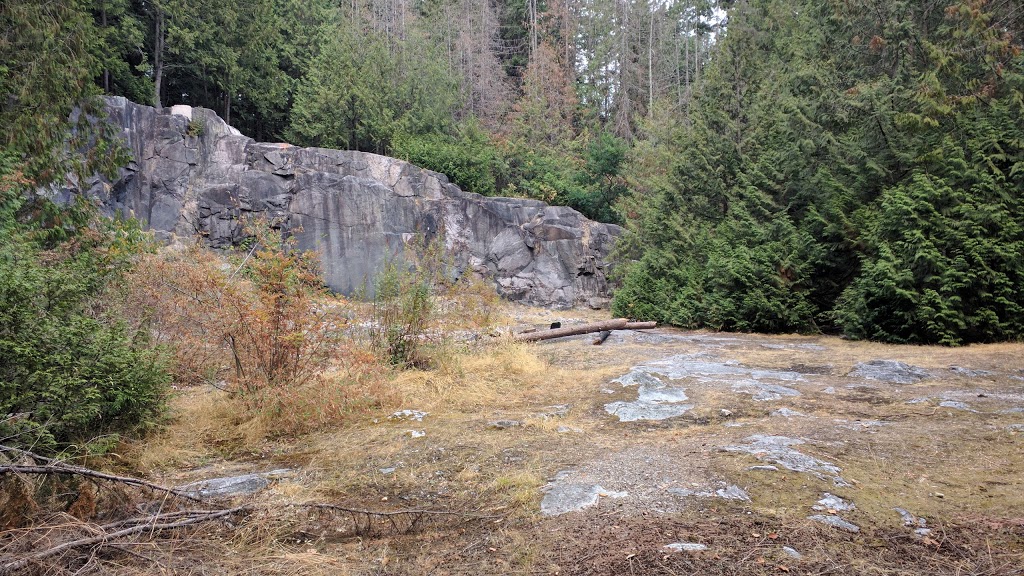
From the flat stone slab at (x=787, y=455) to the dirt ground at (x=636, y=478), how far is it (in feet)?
0.08

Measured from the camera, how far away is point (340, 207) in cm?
2141

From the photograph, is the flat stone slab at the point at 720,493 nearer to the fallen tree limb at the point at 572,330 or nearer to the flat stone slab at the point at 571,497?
the flat stone slab at the point at 571,497

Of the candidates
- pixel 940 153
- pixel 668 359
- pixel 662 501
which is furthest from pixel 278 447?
pixel 940 153

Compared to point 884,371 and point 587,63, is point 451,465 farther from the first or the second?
point 587,63

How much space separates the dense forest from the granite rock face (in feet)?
7.14

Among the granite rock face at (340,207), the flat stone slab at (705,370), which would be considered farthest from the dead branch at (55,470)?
the granite rock face at (340,207)

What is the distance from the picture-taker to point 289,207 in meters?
21.2

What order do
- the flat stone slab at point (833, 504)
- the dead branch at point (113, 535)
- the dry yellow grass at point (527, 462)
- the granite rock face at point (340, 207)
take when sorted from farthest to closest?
the granite rock face at point (340, 207) < the flat stone slab at point (833, 504) < the dry yellow grass at point (527, 462) < the dead branch at point (113, 535)

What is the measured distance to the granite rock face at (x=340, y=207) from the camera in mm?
19797

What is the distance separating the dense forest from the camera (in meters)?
10.0

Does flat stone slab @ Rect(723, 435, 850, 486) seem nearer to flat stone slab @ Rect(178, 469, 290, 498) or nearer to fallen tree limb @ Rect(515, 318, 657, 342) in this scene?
flat stone slab @ Rect(178, 469, 290, 498)

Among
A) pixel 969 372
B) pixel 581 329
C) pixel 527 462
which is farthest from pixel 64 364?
pixel 581 329

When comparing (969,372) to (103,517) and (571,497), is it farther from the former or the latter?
(103,517)

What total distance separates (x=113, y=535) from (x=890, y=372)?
808 cm
